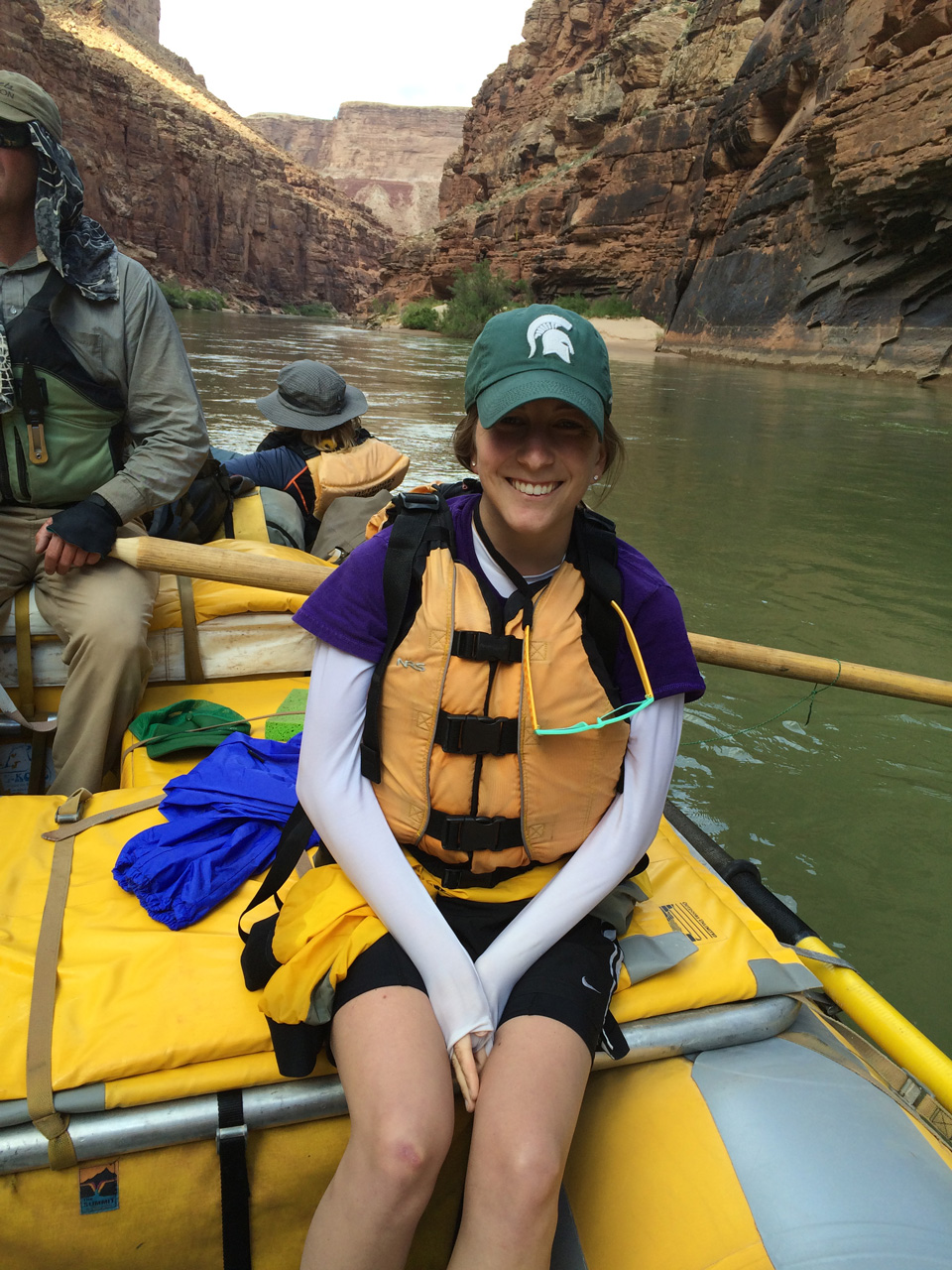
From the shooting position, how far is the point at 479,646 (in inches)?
49.8

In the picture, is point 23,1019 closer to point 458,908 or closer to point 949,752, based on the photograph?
point 458,908

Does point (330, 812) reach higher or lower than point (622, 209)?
lower

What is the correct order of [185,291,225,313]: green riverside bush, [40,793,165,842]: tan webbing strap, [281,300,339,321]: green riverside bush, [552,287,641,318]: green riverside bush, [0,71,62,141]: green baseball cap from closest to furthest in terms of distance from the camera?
[40,793,165,842]: tan webbing strap → [0,71,62,141]: green baseball cap → [552,287,641,318]: green riverside bush → [185,291,225,313]: green riverside bush → [281,300,339,321]: green riverside bush

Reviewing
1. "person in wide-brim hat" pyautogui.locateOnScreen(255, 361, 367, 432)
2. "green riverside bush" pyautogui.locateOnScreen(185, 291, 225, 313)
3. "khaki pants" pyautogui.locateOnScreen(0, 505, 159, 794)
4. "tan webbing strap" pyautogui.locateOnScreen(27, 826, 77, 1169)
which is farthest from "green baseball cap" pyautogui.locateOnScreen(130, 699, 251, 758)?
"green riverside bush" pyautogui.locateOnScreen(185, 291, 225, 313)

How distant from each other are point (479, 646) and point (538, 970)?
49 centimetres

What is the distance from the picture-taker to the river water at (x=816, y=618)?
2510mm

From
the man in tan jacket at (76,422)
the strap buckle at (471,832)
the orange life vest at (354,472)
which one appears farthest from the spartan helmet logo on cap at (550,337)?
the orange life vest at (354,472)

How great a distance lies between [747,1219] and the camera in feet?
3.44

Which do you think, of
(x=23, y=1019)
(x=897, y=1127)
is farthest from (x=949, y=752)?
(x=23, y=1019)

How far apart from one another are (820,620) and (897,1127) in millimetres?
3571

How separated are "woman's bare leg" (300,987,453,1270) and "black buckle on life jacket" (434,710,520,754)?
381 mm

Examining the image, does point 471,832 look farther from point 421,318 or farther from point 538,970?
point 421,318

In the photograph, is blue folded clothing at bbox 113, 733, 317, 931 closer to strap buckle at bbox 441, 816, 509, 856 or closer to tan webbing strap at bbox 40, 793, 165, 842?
tan webbing strap at bbox 40, 793, 165, 842

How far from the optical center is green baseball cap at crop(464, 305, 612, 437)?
3.90ft
